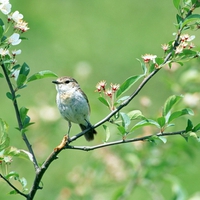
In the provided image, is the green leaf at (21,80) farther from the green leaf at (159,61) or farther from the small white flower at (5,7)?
the green leaf at (159,61)

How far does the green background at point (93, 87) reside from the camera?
4.34 m

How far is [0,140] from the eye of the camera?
8.09 feet

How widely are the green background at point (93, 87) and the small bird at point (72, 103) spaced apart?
4.2 inches

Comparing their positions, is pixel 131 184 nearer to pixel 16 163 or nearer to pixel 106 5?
pixel 16 163

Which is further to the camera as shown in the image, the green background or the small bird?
the green background

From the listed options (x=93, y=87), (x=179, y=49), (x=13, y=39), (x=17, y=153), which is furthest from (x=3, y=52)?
(x=93, y=87)

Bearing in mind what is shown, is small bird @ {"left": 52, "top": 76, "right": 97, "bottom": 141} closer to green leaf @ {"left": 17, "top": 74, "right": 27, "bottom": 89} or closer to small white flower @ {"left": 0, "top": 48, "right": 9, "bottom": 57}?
green leaf @ {"left": 17, "top": 74, "right": 27, "bottom": 89}

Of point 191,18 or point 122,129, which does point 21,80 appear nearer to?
point 122,129

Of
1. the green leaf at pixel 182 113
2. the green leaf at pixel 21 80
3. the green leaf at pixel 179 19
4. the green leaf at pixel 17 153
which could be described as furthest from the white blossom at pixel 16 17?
the green leaf at pixel 182 113

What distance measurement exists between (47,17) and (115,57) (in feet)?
6.29

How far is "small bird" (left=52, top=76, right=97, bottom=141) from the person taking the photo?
415cm

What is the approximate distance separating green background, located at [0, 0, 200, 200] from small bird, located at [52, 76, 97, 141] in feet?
0.35

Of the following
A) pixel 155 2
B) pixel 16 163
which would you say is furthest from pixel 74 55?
pixel 16 163

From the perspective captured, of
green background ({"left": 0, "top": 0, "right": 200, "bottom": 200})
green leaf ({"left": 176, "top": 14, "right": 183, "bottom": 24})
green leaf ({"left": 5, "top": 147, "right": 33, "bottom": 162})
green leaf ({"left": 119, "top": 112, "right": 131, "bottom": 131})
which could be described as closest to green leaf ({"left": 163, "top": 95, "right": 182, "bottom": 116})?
green leaf ({"left": 119, "top": 112, "right": 131, "bottom": 131})
